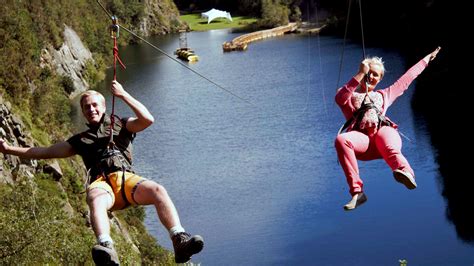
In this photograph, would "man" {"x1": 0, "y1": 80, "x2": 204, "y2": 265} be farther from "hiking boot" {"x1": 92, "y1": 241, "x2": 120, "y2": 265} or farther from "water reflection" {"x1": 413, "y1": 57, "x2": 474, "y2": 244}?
"water reflection" {"x1": 413, "y1": 57, "x2": 474, "y2": 244}

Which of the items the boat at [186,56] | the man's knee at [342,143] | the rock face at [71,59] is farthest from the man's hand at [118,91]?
the boat at [186,56]

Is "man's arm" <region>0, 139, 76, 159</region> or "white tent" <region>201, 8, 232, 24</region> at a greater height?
"man's arm" <region>0, 139, 76, 159</region>

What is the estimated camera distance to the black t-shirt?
5688 mm

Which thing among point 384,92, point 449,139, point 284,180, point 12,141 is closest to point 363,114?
point 384,92

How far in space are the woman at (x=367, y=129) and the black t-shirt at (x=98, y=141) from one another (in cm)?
160

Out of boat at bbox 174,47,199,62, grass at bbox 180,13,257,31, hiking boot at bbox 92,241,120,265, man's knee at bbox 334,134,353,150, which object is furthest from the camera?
grass at bbox 180,13,257,31

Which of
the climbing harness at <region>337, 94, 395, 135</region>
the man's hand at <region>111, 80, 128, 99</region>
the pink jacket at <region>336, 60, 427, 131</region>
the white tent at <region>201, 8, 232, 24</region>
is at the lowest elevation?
the white tent at <region>201, 8, 232, 24</region>

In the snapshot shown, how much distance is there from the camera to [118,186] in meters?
5.58

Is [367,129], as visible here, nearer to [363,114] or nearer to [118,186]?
[363,114]

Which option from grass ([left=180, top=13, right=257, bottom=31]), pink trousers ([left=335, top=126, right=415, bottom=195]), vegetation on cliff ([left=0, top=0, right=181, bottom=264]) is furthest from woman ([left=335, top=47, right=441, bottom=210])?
grass ([left=180, top=13, right=257, bottom=31])

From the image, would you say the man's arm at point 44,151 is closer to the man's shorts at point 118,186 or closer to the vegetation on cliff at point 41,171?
the man's shorts at point 118,186

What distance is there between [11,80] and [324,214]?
15365 mm

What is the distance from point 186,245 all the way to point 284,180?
93.0ft

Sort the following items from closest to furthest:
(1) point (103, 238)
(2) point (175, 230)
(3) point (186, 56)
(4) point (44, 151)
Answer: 1. (1) point (103, 238)
2. (2) point (175, 230)
3. (4) point (44, 151)
4. (3) point (186, 56)
